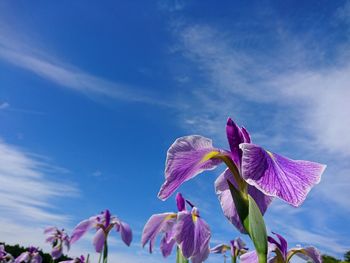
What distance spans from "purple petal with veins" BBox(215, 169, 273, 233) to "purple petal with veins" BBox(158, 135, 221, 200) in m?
0.16

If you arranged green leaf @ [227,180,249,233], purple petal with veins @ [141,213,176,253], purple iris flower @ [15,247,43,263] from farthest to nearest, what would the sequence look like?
1. purple iris flower @ [15,247,43,263]
2. purple petal with veins @ [141,213,176,253]
3. green leaf @ [227,180,249,233]

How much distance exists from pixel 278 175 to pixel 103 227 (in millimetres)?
4694

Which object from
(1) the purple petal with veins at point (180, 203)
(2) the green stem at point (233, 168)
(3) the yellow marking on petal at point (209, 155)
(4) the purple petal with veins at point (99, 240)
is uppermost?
(4) the purple petal with veins at point (99, 240)

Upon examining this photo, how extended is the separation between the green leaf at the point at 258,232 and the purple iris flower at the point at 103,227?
15.2ft

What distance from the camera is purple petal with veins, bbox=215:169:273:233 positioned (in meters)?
2.10

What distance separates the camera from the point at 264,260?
A: 1547 millimetres

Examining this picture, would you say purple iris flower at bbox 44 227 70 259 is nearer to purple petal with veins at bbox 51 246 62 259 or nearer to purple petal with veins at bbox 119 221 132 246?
purple petal with veins at bbox 51 246 62 259

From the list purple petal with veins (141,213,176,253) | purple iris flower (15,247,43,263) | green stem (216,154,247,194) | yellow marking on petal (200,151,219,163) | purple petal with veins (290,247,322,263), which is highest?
purple iris flower (15,247,43,263)

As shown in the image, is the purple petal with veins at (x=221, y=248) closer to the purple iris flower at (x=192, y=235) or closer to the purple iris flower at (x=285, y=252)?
the purple iris flower at (x=192, y=235)

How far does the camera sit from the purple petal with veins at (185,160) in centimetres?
201

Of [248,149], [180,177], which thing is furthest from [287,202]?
[180,177]

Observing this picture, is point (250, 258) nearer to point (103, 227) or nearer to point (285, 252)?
point (285, 252)

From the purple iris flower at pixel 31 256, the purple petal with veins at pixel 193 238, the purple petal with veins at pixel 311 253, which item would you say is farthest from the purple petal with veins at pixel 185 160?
the purple iris flower at pixel 31 256

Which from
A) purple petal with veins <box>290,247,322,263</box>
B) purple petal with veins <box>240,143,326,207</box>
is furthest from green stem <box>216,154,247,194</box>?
purple petal with veins <box>290,247,322,263</box>
